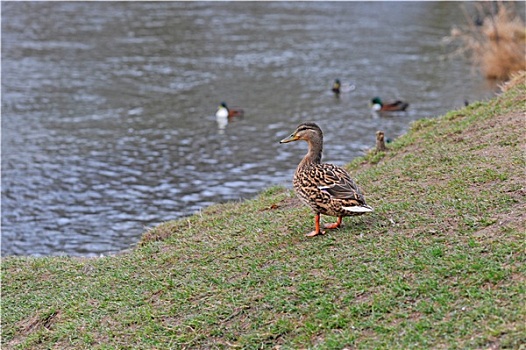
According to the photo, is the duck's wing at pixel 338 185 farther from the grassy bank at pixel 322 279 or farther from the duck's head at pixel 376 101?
the duck's head at pixel 376 101

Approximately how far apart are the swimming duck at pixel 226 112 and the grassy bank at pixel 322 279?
1175cm

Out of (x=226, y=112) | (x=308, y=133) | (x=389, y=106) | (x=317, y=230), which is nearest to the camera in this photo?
(x=317, y=230)

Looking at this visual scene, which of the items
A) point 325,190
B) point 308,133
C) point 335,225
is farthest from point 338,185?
point 308,133

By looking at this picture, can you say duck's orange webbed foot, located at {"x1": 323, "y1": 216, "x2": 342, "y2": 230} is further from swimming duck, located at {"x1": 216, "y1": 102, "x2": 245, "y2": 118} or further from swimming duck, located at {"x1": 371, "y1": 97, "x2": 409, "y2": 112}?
swimming duck, located at {"x1": 371, "y1": 97, "x2": 409, "y2": 112}

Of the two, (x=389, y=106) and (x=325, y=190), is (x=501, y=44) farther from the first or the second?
(x=325, y=190)

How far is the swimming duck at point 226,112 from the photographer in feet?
69.9

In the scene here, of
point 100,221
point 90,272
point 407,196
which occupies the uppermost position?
point 407,196

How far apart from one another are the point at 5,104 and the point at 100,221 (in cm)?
1033

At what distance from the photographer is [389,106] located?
71.8 feet

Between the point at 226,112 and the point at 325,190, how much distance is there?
14634 millimetres

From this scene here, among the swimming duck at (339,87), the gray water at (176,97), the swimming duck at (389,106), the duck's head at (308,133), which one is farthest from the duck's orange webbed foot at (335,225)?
the swimming duck at (339,87)

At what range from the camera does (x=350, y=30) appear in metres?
34.3

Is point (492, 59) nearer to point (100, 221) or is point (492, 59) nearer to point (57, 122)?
point (57, 122)

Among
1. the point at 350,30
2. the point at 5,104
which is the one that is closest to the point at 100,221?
the point at 5,104
